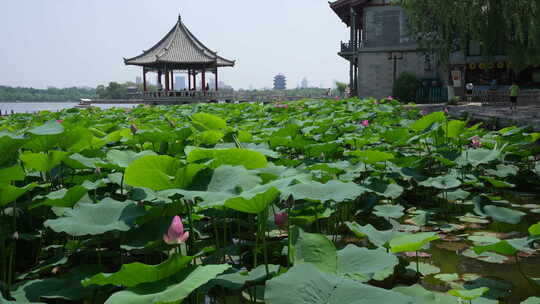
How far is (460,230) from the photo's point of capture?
2.57m

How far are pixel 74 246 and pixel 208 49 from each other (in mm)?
24796

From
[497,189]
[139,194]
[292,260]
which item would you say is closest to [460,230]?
[497,189]

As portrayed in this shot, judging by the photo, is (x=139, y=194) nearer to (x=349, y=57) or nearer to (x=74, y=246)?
(x=74, y=246)

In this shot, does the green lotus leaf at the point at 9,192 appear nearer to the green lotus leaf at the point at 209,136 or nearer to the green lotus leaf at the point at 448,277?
the green lotus leaf at the point at 209,136

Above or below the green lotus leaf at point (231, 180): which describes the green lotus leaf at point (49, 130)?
above

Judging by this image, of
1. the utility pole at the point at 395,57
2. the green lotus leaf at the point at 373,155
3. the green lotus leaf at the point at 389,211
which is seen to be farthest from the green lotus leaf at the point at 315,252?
the utility pole at the point at 395,57

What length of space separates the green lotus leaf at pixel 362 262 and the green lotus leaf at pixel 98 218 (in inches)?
26.2

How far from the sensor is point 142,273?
1.02m

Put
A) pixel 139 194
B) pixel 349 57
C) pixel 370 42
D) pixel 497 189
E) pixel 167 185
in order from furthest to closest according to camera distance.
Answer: pixel 349 57 < pixel 370 42 < pixel 497 189 < pixel 139 194 < pixel 167 185

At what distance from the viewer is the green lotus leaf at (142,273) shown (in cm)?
100

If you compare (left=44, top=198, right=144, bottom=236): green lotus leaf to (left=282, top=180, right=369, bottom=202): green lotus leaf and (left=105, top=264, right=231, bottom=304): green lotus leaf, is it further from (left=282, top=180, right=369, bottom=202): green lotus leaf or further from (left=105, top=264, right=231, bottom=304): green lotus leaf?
(left=282, top=180, right=369, bottom=202): green lotus leaf

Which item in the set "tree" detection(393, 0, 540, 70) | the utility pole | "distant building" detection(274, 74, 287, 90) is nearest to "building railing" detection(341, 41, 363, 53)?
the utility pole

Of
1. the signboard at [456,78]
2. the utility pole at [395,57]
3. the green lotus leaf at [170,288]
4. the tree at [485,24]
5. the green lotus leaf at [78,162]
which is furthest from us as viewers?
the utility pole at [395,57]

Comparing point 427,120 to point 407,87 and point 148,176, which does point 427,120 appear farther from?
point 407,87
